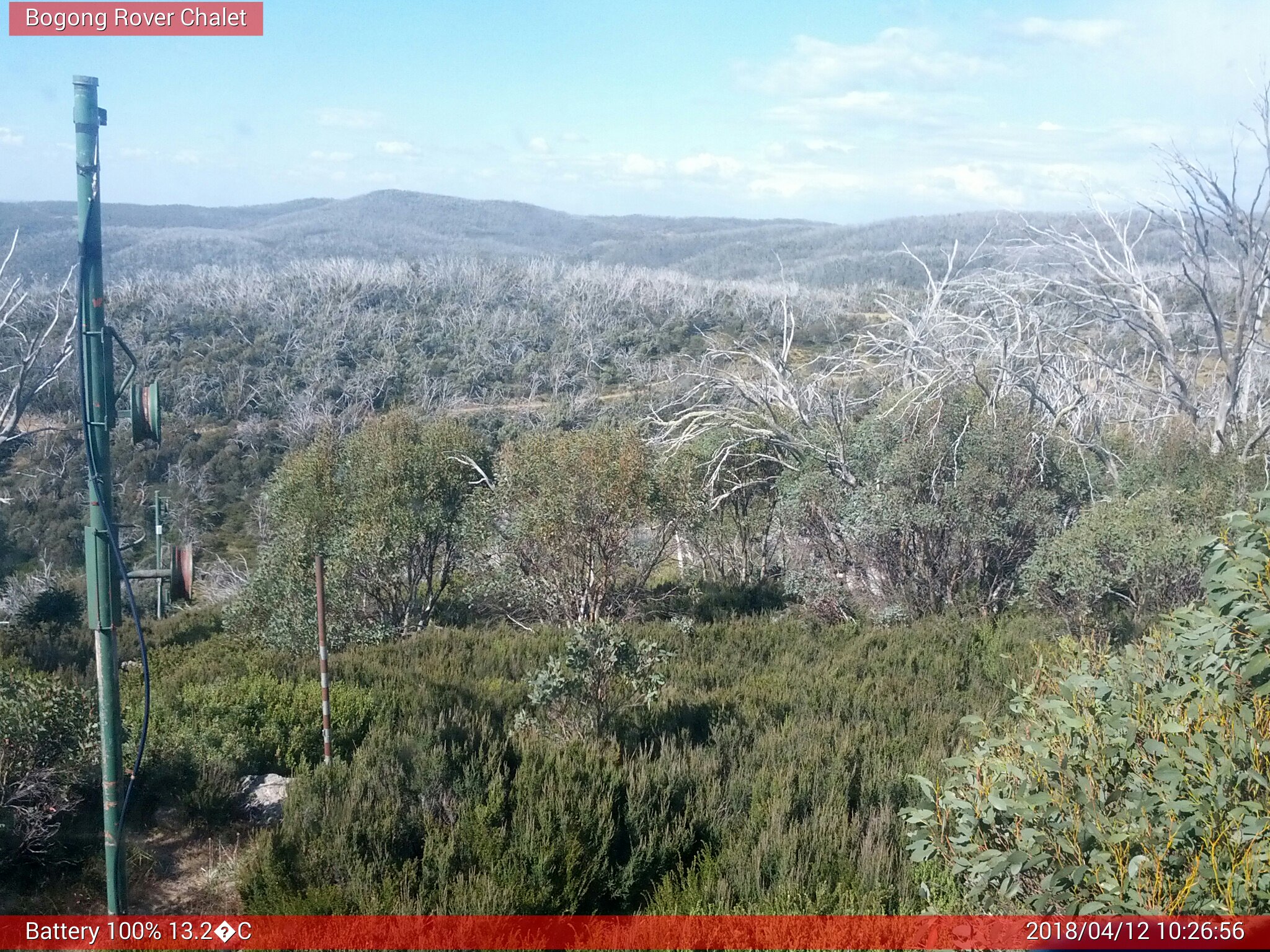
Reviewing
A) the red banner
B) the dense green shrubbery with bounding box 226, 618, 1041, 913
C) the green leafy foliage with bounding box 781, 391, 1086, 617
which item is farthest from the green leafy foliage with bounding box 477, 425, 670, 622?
the red banner

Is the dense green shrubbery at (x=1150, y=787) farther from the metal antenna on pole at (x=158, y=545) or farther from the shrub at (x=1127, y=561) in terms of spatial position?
the metal antenna on pole at (x=158, y=545)

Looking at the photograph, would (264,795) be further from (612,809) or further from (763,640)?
(763,640)

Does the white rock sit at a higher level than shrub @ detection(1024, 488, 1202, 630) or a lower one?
lower

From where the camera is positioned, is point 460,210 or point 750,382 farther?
point 460,210

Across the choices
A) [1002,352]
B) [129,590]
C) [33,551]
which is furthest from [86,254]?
[33,551]

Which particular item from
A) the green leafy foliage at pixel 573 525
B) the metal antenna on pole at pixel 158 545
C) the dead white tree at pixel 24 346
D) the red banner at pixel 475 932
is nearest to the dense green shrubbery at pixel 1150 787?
the red banner at pixel 475 932

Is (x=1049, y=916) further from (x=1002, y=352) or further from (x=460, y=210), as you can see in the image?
(x=460, y=210)

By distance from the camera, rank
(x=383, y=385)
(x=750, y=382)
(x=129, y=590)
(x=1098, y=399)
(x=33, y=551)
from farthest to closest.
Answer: (x=383, y=385) → (x=33, y=551) → (x=750, y=382) → (x=1098, y=399) → (x=129, y=590)

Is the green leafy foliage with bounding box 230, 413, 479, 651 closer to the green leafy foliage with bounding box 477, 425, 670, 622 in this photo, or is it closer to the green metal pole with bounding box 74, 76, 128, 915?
the green leafy foliage with bounding box 477, 425, 670, 622
